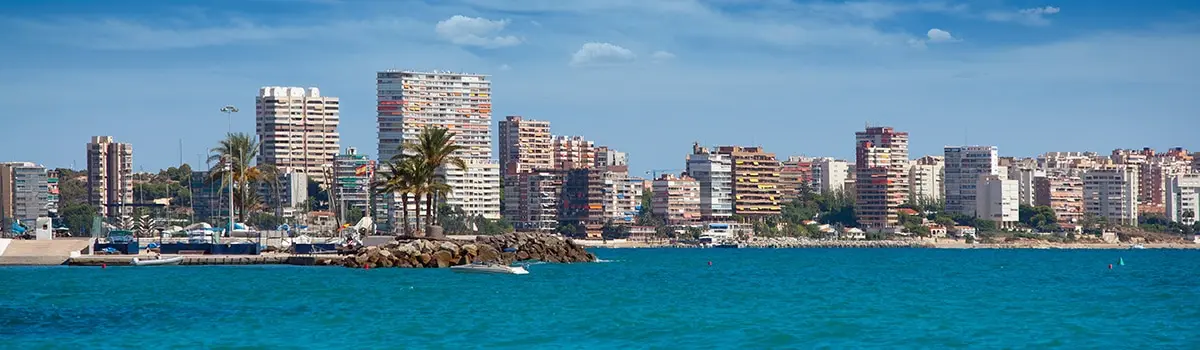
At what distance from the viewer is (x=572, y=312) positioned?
133 ft

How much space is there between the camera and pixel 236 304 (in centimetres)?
4278

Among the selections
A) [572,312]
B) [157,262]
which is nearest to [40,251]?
[157,262]

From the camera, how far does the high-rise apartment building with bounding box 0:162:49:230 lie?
179 meters

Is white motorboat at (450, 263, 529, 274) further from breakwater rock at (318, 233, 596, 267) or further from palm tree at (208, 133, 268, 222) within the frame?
palm tree at (208, 133, 268, 222)

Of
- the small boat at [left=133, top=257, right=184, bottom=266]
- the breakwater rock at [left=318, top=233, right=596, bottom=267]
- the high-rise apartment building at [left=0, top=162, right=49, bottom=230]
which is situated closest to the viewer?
the breakwater rock at [left=318, top=233, right=596, bottom=267]

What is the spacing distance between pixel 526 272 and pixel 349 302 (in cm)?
2066

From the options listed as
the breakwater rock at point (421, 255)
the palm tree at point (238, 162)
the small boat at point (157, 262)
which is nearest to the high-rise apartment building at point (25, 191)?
the palm tree at point (238, 162)

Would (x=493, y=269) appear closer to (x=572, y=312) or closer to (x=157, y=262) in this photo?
(x=157, y=262)

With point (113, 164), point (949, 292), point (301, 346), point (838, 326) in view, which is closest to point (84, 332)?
point (301, 346)

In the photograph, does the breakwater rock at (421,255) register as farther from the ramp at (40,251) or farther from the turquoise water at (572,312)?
the ramp at (40,251)

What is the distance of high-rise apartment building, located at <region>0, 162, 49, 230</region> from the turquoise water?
4918 inches

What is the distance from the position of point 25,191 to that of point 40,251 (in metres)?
116

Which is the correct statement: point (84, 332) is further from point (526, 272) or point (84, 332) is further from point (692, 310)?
point (526, 272)

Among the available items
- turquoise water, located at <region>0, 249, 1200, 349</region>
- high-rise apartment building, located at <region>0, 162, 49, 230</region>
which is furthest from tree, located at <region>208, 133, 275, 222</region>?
high-rise apartment building, located at <region>0, 162, 49, 230</region>
